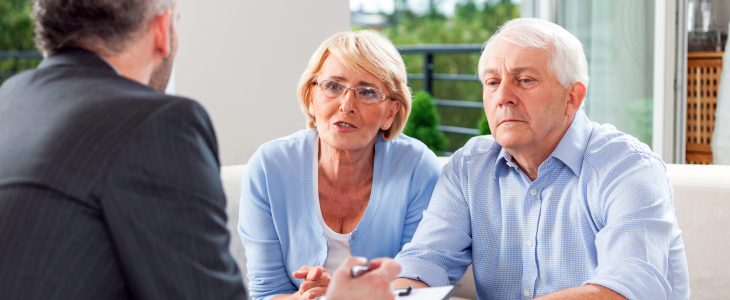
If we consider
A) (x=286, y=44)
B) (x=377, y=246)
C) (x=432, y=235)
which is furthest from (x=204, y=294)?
(x=286, y=44)

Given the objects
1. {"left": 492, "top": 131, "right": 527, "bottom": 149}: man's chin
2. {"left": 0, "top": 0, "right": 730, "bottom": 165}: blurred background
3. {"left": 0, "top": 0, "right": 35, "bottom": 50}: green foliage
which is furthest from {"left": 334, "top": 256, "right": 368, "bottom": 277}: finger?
{"left": 0, "top": 0, "right": 35, "bottom": 50}: green foliage

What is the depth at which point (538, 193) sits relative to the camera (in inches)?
62.8

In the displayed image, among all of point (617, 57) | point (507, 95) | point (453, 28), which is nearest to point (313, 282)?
point (507, 95)

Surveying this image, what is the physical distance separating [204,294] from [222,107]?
7.84ft

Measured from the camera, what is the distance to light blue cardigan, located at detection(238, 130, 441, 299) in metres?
1.75

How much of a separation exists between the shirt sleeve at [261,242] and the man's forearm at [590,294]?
78 cm

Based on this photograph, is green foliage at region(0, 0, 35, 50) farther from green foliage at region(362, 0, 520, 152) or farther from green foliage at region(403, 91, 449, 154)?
green foliage at region(403, 91, 449, 154)

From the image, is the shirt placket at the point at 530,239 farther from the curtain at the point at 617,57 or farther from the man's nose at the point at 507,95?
the curtain at the point at 617,57

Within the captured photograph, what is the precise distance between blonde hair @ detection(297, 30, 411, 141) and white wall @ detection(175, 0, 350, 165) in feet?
3.90

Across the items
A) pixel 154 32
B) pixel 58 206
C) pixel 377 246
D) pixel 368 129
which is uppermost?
pixel 154 32

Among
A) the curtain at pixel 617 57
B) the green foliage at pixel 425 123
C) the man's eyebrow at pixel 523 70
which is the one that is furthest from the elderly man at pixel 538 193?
the green foliage at pixel 425 123

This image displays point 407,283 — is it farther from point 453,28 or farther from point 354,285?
point 453,28

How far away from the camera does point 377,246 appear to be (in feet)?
5.87

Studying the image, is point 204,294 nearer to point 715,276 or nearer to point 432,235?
point 432,235
